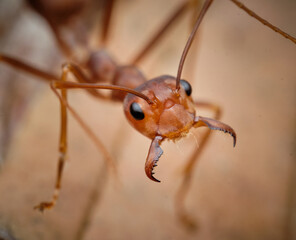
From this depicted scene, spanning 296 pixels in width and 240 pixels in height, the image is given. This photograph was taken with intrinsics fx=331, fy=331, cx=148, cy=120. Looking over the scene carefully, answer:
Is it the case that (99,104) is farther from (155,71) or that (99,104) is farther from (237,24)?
(237,24)

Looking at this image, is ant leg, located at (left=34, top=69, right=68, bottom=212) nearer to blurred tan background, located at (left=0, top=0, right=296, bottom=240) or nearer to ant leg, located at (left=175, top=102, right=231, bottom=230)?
blurred tan background, located at (left=0, top=0, right=296, bottom=240)

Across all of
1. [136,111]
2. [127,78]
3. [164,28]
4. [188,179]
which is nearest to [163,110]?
[136,111]

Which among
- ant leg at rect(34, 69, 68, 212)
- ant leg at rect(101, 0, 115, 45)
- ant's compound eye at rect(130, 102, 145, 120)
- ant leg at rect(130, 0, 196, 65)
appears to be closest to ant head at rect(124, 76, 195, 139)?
ant's compound eye at rect(130, 102, 145, 120)

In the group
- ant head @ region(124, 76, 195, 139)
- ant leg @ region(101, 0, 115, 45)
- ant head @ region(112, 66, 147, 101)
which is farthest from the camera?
ant leg @ region(101, 0, 115, 45)

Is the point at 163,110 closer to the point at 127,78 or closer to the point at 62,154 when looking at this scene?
the point at 62,154

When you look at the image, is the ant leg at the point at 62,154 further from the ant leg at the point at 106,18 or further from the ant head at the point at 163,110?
the ant leg at the point at 106,18

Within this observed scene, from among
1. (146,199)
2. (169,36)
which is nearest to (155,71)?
(169,36)

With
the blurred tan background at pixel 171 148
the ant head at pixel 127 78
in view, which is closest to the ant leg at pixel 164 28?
the blurred tan background at pixel 171 148
